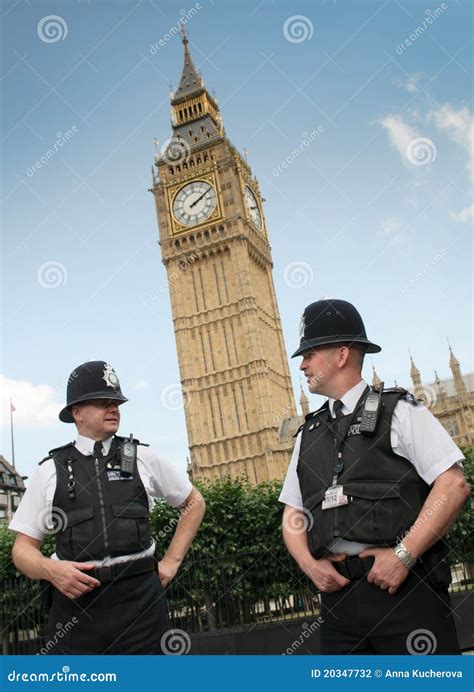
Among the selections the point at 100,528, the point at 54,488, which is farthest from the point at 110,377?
the point at 100,528

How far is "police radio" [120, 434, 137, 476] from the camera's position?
344 cm

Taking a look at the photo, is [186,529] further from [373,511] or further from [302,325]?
[302,325]

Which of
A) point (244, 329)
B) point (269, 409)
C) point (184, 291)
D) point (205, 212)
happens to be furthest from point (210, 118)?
point (269, 409)

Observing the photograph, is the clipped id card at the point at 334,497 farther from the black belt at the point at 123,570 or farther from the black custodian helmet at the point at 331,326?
the black belt at the point at 123,570

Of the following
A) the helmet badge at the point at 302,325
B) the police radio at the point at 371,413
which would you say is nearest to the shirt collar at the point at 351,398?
the police radio at the point at 371,413

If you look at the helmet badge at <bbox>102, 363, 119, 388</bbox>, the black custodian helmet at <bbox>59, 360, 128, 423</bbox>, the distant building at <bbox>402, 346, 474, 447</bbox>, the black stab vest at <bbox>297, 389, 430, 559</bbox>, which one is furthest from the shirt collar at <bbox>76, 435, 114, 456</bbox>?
the distant building at <bbox>402, 346, 474, 447</bbox>

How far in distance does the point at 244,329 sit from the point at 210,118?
18274mm

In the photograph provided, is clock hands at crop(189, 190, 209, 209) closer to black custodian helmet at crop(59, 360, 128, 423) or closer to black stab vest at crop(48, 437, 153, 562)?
black custodian helmet at crop(59, 360, 128, 423)

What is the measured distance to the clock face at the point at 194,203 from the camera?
50.0 metres

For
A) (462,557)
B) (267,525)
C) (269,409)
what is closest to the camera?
(462,557)

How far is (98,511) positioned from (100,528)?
9 centimetres

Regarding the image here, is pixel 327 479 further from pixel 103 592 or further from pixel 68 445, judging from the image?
pixel 68 445

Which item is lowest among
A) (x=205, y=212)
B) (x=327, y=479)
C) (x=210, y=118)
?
(x=327, y=479)

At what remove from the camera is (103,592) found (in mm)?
3211
